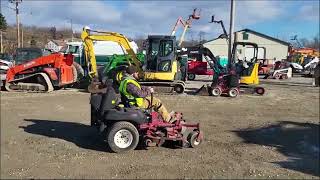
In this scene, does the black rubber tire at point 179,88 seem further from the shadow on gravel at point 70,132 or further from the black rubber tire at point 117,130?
the black rubber tire at point 117,130

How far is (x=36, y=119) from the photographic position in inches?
504

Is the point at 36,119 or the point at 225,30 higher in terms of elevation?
the point at 225,30

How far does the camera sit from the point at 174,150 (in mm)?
9234

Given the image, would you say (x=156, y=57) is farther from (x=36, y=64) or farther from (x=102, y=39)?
(x=36, y=64)

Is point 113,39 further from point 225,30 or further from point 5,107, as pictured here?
point 225,30

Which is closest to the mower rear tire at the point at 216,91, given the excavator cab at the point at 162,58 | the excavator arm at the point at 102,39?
the excavator cab at the point at 162,58

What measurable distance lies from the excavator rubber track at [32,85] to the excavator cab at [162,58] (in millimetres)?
4208

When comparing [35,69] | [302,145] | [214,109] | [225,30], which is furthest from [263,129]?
[225,30]

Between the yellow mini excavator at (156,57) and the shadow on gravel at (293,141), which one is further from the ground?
the yellow mini excavator at (156,57)

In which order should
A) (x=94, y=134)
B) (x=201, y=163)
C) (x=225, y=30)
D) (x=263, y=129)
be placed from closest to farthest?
1. (x=201, y=163)
2. (x=94, y=134)
3. (x=263, y=129)
4. (x=225, y=30)

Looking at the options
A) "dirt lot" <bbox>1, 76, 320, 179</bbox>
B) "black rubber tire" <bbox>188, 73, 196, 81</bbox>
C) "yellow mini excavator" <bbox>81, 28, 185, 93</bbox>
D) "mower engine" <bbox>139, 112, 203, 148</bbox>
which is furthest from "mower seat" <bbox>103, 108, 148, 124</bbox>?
"black rubber tire" <bbox>188, 73, 196, 81</bbox>

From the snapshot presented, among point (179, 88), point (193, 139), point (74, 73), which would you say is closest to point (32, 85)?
point (74, 73)

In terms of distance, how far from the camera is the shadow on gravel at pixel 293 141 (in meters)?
8.28

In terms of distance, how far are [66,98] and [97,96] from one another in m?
8.67
